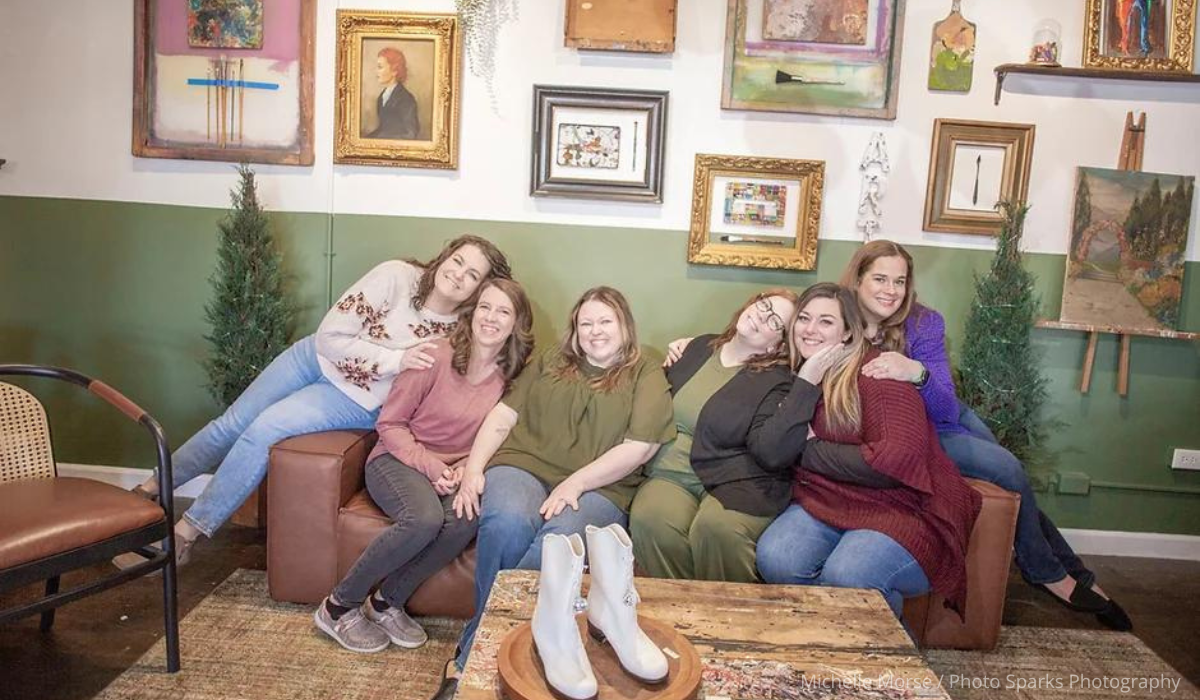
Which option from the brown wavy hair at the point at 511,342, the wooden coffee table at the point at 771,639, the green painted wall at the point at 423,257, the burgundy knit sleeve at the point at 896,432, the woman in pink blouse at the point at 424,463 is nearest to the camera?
the wooden coffee table at the point at 771,639

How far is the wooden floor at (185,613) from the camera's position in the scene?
7.58 ft

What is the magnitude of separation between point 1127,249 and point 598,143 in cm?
207

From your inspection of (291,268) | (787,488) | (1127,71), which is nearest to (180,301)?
(291,268)

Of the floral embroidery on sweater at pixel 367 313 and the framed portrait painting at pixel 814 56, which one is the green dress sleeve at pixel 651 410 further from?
the framed portrait painting at pixel 814 56

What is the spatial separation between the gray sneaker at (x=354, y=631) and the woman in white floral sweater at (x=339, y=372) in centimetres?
58

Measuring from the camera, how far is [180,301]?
3582mm

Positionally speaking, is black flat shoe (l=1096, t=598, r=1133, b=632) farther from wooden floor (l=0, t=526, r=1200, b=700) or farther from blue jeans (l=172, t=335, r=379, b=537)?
blue jeans (l=172, t=335, r=379, b=537)

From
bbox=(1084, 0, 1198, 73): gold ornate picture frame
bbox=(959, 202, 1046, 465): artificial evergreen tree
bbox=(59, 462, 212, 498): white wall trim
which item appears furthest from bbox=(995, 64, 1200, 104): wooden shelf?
bbox=(59, 462, 212, 498): white wall trim

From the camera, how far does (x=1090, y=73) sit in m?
3.23

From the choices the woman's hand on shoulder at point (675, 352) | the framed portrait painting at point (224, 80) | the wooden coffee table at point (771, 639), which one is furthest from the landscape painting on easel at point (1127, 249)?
the framed portrait painting at point (224, 80)

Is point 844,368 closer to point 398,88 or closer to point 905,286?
point 905,286

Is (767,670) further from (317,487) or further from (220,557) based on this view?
(220,557)

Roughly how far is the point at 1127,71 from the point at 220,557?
3715mm

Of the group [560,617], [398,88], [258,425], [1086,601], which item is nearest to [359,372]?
[258,425]
